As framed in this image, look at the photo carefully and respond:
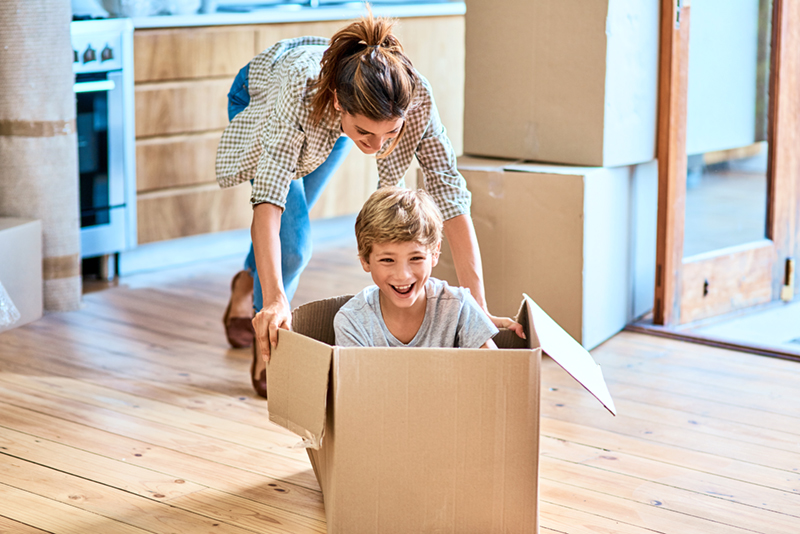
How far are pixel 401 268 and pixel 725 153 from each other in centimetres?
168

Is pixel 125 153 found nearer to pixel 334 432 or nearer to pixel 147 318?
pixel 147 318

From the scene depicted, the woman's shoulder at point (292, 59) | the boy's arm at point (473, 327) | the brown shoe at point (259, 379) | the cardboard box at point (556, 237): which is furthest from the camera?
the cardboard box at point (556, 237)

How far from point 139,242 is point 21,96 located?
779 millimetres

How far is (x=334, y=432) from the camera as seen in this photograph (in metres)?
1.37

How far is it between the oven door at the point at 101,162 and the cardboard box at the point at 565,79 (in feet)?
4.10

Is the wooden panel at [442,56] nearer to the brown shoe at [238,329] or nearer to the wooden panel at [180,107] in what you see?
the wooden panel at [180,107]

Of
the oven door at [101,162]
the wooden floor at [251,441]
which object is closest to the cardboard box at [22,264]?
the wooden floor at [251,441]

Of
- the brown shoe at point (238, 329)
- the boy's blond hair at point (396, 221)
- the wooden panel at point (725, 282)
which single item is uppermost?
the boy's blond hair at point (396, 221)

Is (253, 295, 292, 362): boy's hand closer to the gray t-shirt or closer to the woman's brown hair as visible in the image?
the gray t-shirt

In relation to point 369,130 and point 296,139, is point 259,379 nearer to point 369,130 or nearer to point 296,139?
point 296,139

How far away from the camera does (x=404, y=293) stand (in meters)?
1.53

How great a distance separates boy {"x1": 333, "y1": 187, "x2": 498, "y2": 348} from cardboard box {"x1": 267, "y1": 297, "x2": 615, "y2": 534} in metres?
0.17

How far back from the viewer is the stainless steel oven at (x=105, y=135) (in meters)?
3.01

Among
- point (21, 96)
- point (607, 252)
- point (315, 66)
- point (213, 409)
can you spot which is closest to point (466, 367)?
point (315, 66)
